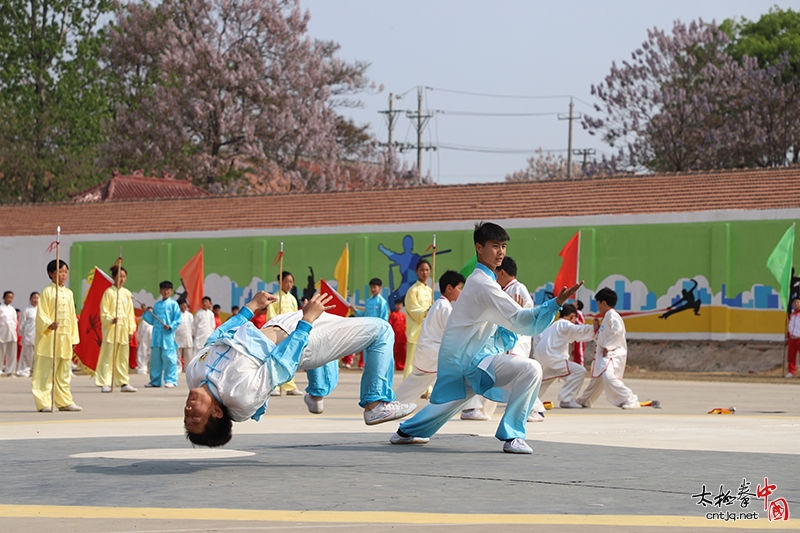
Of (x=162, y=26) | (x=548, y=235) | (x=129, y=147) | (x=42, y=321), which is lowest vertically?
(x=42, y=321)

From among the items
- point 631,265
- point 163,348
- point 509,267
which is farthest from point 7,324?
point 509,267

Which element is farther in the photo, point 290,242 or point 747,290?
point 290,242

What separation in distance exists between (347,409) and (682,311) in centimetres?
1257

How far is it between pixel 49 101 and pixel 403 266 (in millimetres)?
25825

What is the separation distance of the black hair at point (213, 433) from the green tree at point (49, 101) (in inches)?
1609

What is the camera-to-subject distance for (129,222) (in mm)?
31391

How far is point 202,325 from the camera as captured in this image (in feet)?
74.0

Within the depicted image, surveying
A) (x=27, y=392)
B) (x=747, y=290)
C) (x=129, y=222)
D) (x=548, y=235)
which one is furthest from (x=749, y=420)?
(x=129, y=222)

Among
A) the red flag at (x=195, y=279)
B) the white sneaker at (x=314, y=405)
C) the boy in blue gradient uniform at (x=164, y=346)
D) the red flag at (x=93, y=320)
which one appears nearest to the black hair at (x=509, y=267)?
the white sneaker at (x=314, y=405)

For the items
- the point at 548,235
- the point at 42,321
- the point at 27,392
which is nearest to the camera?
the point at 42,321

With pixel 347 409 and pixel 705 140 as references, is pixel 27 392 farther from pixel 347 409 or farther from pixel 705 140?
pixel 705 140

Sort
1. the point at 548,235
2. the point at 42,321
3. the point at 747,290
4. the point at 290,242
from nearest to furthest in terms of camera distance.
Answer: the point at 42,321 < the point at 747,290 < the point at 548,235 < the point at 290,242

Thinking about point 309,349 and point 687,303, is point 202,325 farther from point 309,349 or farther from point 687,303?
point 309,349

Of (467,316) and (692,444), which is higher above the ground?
(467,316)
